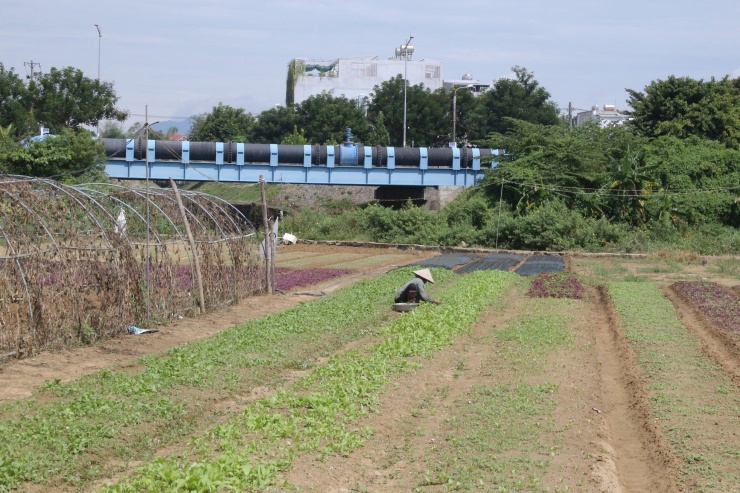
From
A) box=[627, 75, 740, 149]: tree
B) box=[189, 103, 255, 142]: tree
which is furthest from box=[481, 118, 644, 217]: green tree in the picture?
box=[189, 103, 255, 142]: tree

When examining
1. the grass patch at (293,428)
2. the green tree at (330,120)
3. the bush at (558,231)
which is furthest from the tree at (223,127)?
the grass patch at (293,428)

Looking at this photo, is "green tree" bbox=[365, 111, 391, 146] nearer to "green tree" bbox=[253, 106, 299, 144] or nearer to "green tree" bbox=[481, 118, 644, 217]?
"green tree" bbox=[253, 106, 299, 144]

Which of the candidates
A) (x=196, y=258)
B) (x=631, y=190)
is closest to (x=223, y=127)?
(x=631, y=190)

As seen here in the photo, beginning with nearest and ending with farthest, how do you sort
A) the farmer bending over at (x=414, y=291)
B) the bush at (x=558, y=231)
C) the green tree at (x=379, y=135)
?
the farmer bending over at (x=414, y=291), the bush at (x=558, y=231), the green tree at (x=379, y=135)

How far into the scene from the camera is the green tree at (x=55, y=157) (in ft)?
138

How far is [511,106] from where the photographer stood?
80.8 metres

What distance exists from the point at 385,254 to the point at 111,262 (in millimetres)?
26824

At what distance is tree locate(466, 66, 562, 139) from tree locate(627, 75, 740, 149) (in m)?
21.7

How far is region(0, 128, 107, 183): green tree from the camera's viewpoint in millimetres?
41938

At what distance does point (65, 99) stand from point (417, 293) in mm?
48870

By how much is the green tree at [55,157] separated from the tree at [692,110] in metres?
36.9

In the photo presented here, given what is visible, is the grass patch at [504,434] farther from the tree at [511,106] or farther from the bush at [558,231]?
the tree at [511,106]

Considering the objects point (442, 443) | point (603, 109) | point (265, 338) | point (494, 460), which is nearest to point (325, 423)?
point (442, 443)

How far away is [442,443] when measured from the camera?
10133 mm
